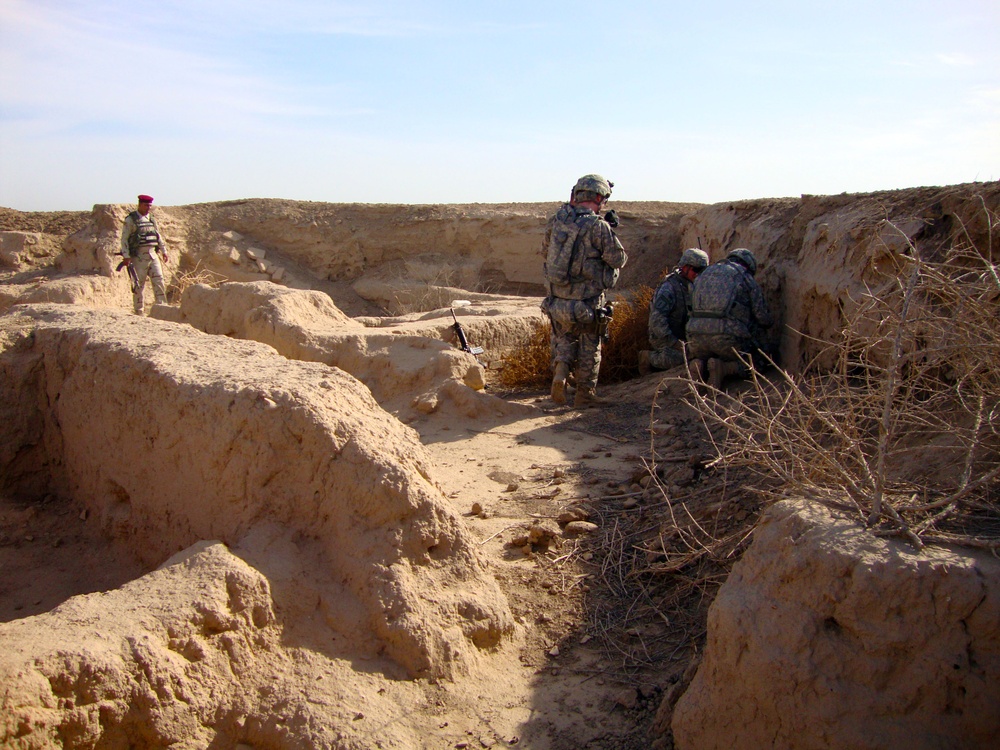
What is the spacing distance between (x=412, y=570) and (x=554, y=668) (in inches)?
24.8

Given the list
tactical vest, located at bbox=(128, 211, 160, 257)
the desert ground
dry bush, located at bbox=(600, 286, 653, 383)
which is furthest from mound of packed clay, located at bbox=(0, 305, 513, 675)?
tactical vest, located at bbox=(128, 211, 160, 257)

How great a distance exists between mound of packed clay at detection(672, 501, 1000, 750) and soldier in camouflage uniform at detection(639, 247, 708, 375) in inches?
200

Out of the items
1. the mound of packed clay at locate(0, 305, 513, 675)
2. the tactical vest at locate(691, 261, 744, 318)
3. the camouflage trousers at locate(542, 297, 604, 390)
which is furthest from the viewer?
the camouflage trousers at locate(542, 297, 604, 390)

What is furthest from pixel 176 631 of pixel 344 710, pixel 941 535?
pixel 941 535

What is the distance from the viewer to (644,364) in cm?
741

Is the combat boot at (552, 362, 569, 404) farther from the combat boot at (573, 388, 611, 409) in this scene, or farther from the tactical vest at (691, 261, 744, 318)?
the tactical vest at (691, 261, 744, 318)

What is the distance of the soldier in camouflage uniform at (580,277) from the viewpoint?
6355 mm

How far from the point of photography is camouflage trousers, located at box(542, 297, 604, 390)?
6.51 m

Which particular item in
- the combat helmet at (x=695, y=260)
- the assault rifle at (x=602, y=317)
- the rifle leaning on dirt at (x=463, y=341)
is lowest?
the rifle leaning on dirt at (x=463, y=341)

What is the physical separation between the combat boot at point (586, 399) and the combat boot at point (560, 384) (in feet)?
0.39

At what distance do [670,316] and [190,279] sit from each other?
23.6 ft

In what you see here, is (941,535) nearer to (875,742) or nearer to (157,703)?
(875,742)

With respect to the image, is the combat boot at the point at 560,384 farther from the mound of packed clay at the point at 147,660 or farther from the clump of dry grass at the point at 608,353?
the mound of packed clay at the point at 147,660

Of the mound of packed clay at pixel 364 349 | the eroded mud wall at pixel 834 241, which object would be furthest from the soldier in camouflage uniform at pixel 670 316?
the mound of packed clay at pixel 364 349
